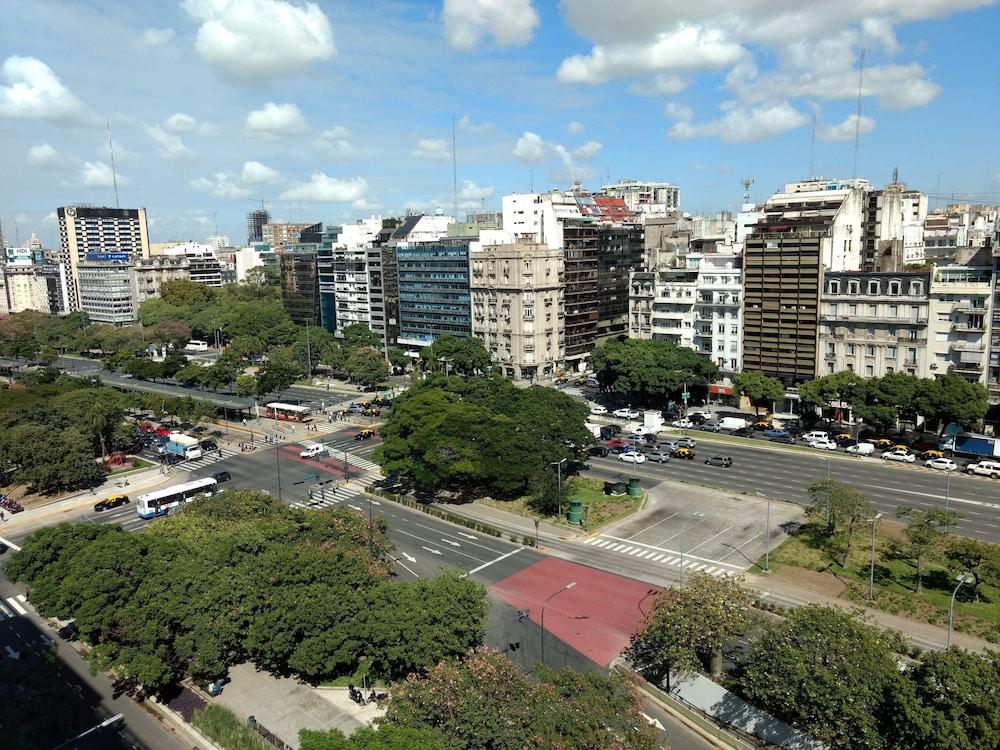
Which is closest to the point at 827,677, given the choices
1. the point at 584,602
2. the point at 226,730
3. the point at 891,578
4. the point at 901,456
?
the point at 584,602

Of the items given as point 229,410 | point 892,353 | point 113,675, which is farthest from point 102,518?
point 892,353

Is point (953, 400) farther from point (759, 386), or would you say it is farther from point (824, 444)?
point (759, 386)

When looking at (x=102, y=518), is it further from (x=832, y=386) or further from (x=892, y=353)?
(x=892, y=353)

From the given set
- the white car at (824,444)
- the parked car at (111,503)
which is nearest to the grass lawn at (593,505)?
the white car at (824,444)

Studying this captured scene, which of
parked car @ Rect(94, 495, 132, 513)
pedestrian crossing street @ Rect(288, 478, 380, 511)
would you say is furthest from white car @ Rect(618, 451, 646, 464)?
parked car @ Rect(94, 495, 132, 513)

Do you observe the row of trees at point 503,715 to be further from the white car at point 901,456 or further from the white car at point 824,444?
the white car at point 824,444
